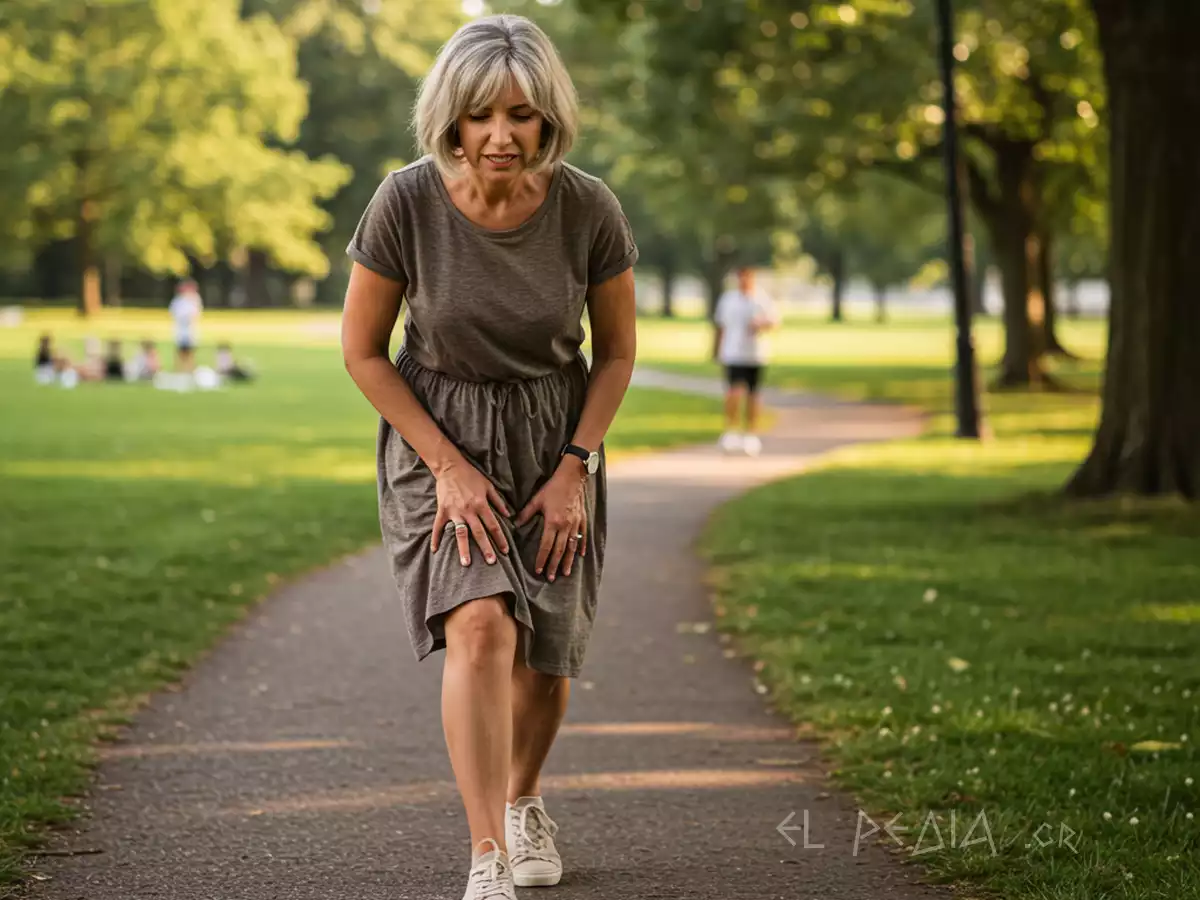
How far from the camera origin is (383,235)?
145 inches

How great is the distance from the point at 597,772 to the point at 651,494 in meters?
8.30

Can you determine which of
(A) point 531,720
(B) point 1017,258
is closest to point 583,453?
(A) point 531,720

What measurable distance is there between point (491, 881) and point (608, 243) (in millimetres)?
1429

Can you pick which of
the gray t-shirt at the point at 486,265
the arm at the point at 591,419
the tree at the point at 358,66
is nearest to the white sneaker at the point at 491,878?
the arm at the point at 591,419

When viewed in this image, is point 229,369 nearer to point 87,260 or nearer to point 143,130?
point 87,260

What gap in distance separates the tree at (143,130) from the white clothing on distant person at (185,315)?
29651 mm

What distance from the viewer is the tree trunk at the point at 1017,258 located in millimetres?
27953

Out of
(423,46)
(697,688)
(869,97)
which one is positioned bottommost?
(697,688)

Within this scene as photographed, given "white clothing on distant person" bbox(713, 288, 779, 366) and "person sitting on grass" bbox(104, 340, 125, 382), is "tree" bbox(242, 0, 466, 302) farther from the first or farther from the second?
"white clothing on distant person" bbox(713, 288, 779, 366)

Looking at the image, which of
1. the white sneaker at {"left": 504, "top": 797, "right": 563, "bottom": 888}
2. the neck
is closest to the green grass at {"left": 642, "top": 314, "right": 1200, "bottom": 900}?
the white sneaker at {"left": 504, "top": 797, "right": 563, "bottom": 888}

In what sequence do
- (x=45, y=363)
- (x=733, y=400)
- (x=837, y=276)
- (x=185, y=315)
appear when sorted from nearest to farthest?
(x=733, y=400)
(x=185, y=315)
(x=45, y=363)
(x=837, y=276)

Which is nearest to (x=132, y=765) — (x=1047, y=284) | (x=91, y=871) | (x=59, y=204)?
(x=91, y=871)

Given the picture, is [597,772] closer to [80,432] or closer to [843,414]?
[80,432]

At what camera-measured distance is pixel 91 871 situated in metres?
4.30
